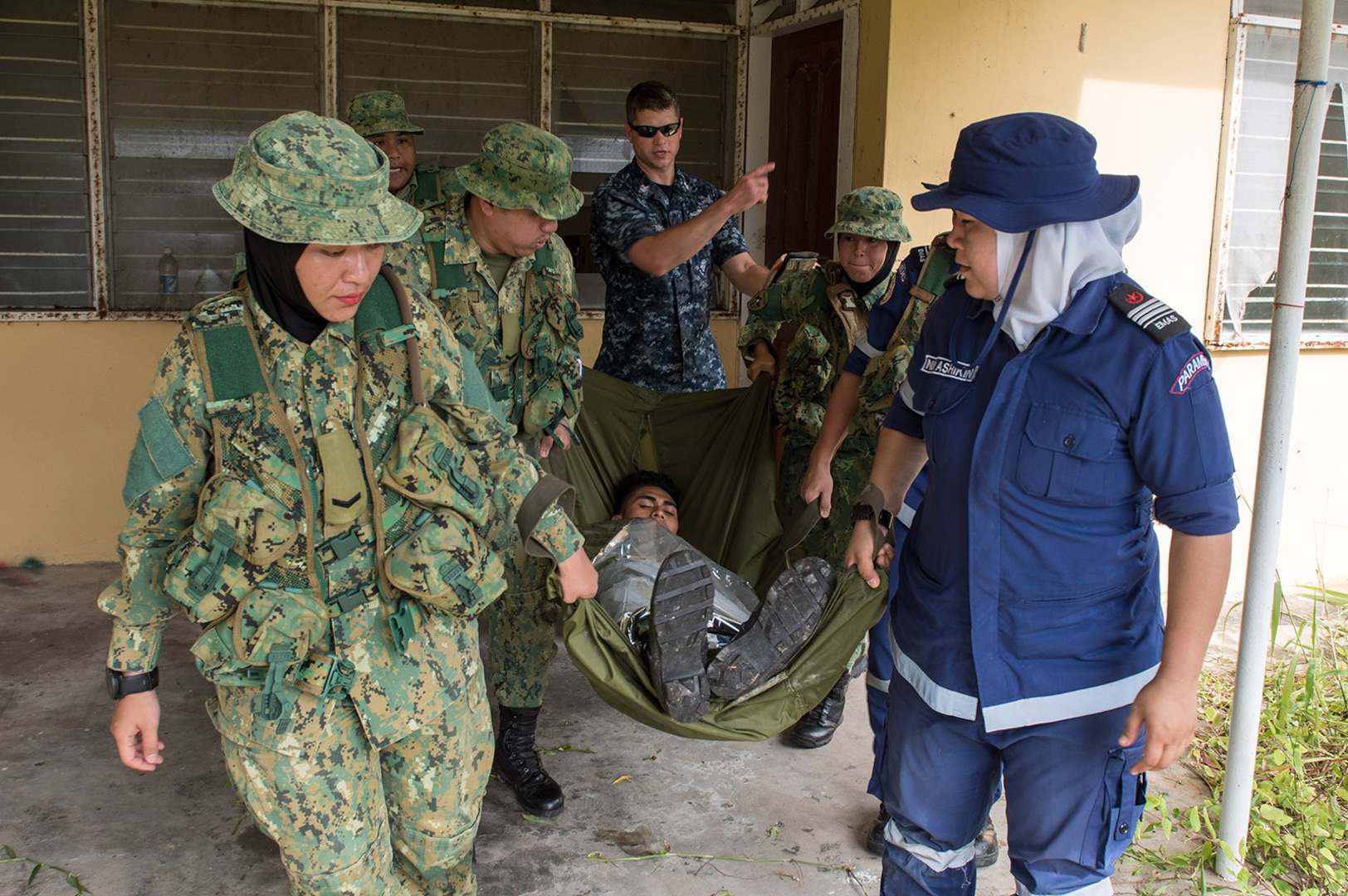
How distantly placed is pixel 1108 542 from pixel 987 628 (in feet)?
0.68

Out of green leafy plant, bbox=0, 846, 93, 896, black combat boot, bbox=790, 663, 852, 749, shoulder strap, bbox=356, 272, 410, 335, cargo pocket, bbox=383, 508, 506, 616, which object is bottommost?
green leafy plant, bbox=0, 846, 93, 896

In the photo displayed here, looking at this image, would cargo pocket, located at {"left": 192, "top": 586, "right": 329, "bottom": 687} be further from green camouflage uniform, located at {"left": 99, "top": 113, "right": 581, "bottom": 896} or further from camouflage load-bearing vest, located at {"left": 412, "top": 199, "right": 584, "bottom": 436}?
camouflage load-bearing vest, located at {"left": 412, "top": 199, "right": 584, "bottom": 436}

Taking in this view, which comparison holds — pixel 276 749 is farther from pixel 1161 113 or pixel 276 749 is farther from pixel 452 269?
pixel 1161 113

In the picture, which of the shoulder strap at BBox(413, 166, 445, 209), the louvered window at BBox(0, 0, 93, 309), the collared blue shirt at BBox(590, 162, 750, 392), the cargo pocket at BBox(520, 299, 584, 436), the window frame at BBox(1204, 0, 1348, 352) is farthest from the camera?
the window frame at BBox(1204, 0, 1348, 352)

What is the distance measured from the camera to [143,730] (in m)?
1.55

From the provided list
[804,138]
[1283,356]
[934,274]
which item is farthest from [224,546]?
[804,138]

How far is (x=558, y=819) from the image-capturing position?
8.17ft

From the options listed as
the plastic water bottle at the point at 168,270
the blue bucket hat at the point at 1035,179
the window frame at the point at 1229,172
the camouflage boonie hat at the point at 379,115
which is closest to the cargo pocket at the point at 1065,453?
the blue bucket hat at the point at 1035,179

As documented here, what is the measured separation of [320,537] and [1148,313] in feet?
3.93

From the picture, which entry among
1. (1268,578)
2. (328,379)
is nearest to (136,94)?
(328,379)

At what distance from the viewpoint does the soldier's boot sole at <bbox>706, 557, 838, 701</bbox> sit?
2.14 meters

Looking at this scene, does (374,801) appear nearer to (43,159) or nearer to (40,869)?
(40,869)

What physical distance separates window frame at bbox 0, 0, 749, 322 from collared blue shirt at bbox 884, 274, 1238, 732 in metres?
3.00

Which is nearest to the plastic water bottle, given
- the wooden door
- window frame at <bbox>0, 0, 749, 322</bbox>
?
window frame at <bbox>0, 0, 749, 322</bbox>
